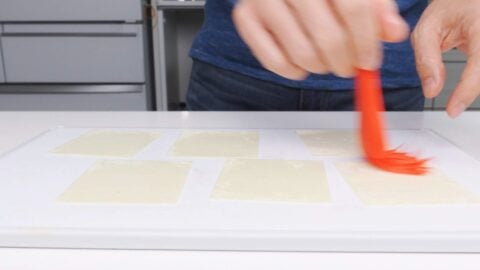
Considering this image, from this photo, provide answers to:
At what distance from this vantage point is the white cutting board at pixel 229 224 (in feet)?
0.81

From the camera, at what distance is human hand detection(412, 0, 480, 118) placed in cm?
44

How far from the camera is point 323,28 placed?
32cm

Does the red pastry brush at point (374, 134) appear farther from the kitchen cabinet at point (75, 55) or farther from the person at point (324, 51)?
the kitchen cabinet at point (75, 55)

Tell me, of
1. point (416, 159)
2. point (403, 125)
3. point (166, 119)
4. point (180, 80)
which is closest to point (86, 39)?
point (180, 80)

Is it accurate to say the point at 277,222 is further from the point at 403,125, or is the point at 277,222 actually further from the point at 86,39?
the point at 86,39

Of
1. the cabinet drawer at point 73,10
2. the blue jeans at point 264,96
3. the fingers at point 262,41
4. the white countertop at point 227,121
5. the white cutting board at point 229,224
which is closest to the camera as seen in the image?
the white cutting board at point 229,224

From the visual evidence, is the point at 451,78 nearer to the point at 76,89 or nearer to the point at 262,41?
the point at 76,89

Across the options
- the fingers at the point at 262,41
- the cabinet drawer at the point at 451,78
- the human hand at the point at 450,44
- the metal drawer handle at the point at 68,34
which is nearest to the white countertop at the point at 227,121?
the human hand at the point at 450,44

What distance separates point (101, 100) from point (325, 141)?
1.23 meters

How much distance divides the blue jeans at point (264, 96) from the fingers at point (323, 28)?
288 mm

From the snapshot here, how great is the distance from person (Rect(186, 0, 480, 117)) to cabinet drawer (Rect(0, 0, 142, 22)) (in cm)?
86

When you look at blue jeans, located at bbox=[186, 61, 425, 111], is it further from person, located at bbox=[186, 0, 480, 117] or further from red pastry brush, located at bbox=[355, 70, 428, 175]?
red pastry brush, located at bbox=[355, 70, 428, 175]

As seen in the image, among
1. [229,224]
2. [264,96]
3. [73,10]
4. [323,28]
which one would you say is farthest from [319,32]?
[73,10]

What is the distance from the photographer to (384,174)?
0.34 m
